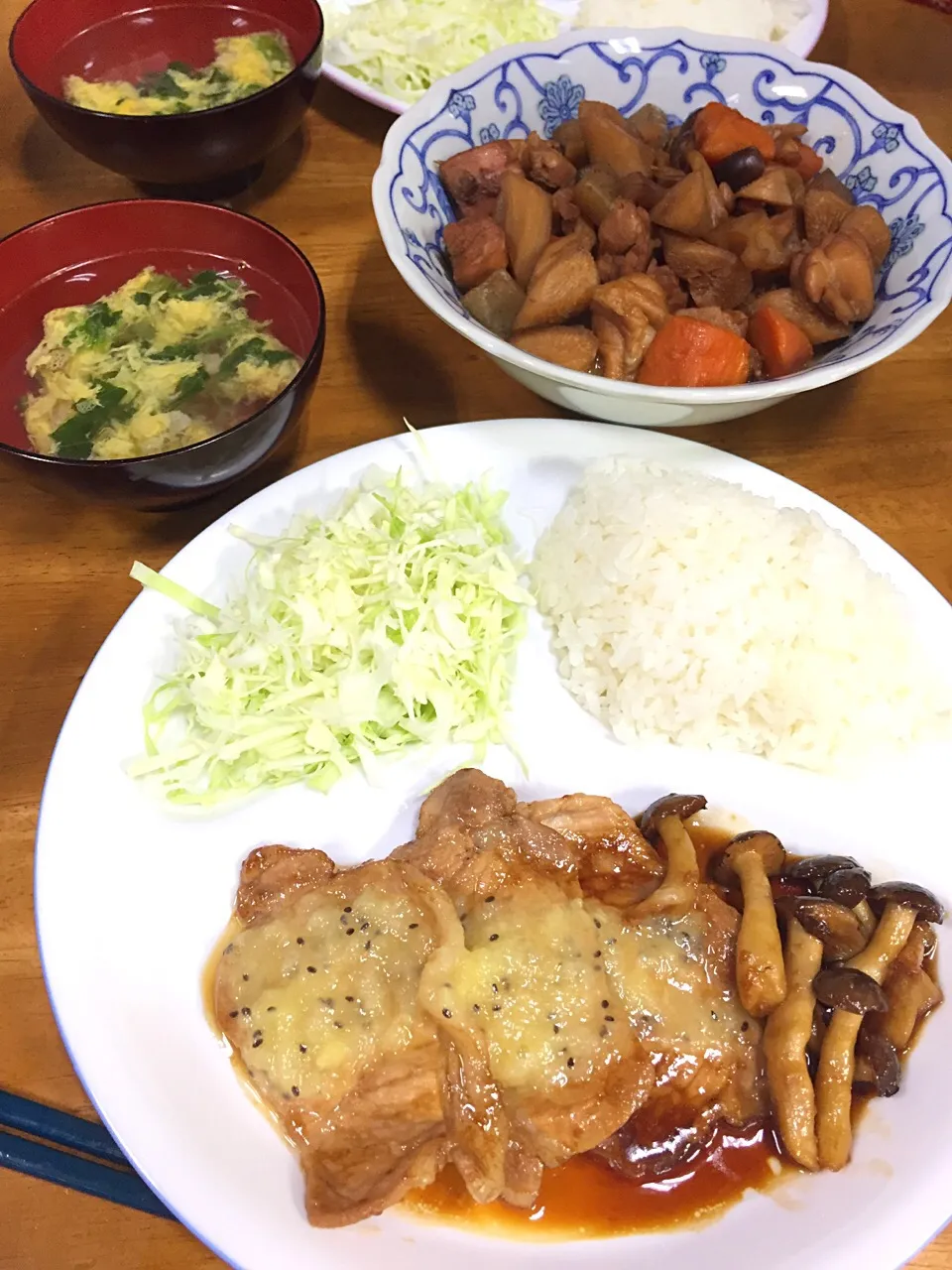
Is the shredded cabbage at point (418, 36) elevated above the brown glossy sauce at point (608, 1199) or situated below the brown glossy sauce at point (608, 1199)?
above

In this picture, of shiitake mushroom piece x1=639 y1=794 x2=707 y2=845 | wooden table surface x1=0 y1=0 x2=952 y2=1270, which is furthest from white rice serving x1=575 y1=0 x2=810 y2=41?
shiitake mushroom piece x1=639 y1=794 x2=707 y2=845

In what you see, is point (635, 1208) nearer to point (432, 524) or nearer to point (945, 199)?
point (432, 524)

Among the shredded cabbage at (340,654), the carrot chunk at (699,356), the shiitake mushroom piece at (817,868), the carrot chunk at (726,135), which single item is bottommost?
the shredded cabbage at (340,654)

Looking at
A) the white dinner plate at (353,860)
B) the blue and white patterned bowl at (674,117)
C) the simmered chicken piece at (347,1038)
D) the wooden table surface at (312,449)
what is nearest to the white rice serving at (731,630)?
the white dinner plate at (353,860)

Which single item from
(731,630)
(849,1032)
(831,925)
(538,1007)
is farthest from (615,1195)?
(731,630)

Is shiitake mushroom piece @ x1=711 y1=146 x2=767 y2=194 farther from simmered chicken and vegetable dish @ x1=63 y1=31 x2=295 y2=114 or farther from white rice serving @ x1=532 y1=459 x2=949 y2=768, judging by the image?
simmered chicken and vegetable dish @ x1=63 y1=31 x2=295 y2=114

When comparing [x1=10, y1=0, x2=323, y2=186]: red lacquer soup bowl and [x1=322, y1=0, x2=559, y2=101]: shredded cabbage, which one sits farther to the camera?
[x1=322, y1=0, x2=559, y2=101]: shredded cabbage

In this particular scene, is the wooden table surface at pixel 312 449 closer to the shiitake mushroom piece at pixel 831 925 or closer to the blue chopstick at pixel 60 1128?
the blue chopstick at pixel 60 1128
